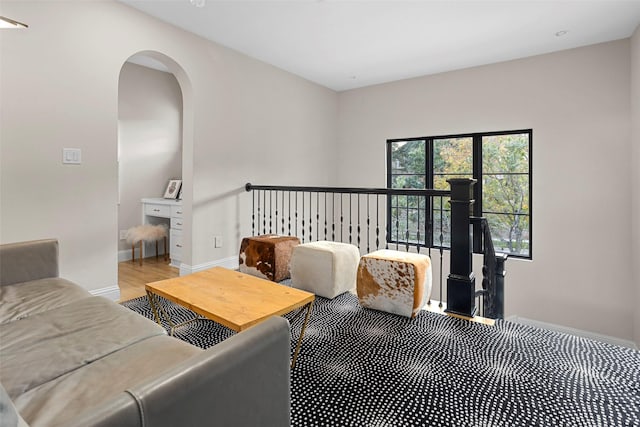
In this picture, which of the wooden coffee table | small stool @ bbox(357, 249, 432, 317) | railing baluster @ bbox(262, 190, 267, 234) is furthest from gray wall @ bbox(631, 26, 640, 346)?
railing baluster @ bbox(262, 190, 267, 234)

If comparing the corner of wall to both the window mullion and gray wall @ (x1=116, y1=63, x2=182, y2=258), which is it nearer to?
the window mullion

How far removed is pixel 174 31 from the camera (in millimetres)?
3281

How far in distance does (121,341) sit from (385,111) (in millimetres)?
4766

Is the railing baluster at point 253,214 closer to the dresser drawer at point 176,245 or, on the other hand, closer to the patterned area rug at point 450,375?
the dresser drawer at point 176,245

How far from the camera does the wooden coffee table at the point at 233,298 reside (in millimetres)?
1611

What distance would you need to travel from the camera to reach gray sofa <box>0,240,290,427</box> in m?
0.71

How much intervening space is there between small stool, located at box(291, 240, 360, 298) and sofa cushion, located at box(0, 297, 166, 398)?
60.1 inches

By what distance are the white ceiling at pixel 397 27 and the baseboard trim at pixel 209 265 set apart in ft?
7.85

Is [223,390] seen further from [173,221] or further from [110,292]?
[173,221]

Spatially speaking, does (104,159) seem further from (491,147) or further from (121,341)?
(491,147)

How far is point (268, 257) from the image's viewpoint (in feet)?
10.6

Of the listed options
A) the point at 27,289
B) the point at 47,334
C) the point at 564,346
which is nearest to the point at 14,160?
the point at 27,289

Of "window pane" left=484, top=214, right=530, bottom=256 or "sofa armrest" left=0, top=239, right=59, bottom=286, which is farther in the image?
"window pane" left=484, top=214, right=530, bottom=256

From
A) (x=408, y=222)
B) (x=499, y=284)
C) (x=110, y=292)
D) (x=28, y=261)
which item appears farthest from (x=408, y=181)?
(x=28, y=261)
